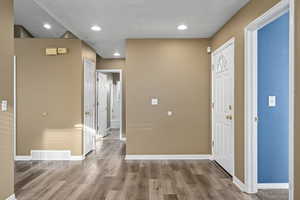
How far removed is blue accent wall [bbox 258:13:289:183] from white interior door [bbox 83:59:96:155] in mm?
3450

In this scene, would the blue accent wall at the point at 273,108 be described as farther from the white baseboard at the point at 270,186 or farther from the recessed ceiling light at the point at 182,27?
the recessed ceiling light at the point at 182,27

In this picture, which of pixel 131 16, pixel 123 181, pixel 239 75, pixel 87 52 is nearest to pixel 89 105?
pixel 87 52

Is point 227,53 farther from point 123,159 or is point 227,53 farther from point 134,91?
point 123,159

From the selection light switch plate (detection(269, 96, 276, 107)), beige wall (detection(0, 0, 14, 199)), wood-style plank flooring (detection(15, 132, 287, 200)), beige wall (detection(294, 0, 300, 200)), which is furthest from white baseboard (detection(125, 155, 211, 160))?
beige wall (detection(294, 0, 300, 200))

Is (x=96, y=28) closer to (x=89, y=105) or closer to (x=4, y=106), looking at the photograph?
(x=89, y=105)

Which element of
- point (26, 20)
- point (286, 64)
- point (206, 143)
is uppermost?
point (26, 20)

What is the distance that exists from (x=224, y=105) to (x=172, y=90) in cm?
119

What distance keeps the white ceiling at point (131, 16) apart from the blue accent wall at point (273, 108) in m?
0.69

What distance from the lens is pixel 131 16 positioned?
346 cm

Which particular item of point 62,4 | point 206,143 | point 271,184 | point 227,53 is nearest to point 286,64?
point 227,53

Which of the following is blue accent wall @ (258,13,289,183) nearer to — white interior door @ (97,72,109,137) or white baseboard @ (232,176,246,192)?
white baseboard @ (232,176,246,192)

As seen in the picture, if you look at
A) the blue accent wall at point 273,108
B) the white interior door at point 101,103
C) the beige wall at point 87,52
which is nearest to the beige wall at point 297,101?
the blue accent wall at point 273,108

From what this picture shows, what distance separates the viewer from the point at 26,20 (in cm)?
505

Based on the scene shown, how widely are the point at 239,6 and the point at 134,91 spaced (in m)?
2.48
